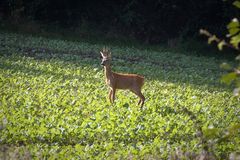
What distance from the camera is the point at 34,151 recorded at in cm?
712

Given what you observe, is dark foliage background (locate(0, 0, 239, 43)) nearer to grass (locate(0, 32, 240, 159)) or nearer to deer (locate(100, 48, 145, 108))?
grass (locate(0, 32, 240, 159))

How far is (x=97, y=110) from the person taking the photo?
→ 34.3 ft

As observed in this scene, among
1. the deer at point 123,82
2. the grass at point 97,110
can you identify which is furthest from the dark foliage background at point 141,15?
the deer at point 123,82

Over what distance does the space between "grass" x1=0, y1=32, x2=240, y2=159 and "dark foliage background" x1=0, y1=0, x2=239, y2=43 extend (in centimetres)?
792

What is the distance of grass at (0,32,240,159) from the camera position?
304 inches

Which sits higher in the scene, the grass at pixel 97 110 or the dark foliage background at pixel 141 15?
the dark foliage background at pixel 141 15

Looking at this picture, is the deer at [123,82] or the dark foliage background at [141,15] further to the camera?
the dark foliage background at [141,15]

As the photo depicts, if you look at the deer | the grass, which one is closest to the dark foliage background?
the grass

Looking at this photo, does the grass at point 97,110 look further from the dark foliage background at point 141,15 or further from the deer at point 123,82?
the dark foliage background at point 141,15

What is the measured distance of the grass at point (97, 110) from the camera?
7.73 metres

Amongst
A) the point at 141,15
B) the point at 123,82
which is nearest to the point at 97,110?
the point at 123,82

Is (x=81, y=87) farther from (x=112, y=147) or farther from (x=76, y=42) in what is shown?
(x=76, y=42)

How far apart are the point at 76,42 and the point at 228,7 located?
26.7 ft

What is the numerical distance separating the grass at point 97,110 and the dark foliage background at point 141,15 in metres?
7.92
